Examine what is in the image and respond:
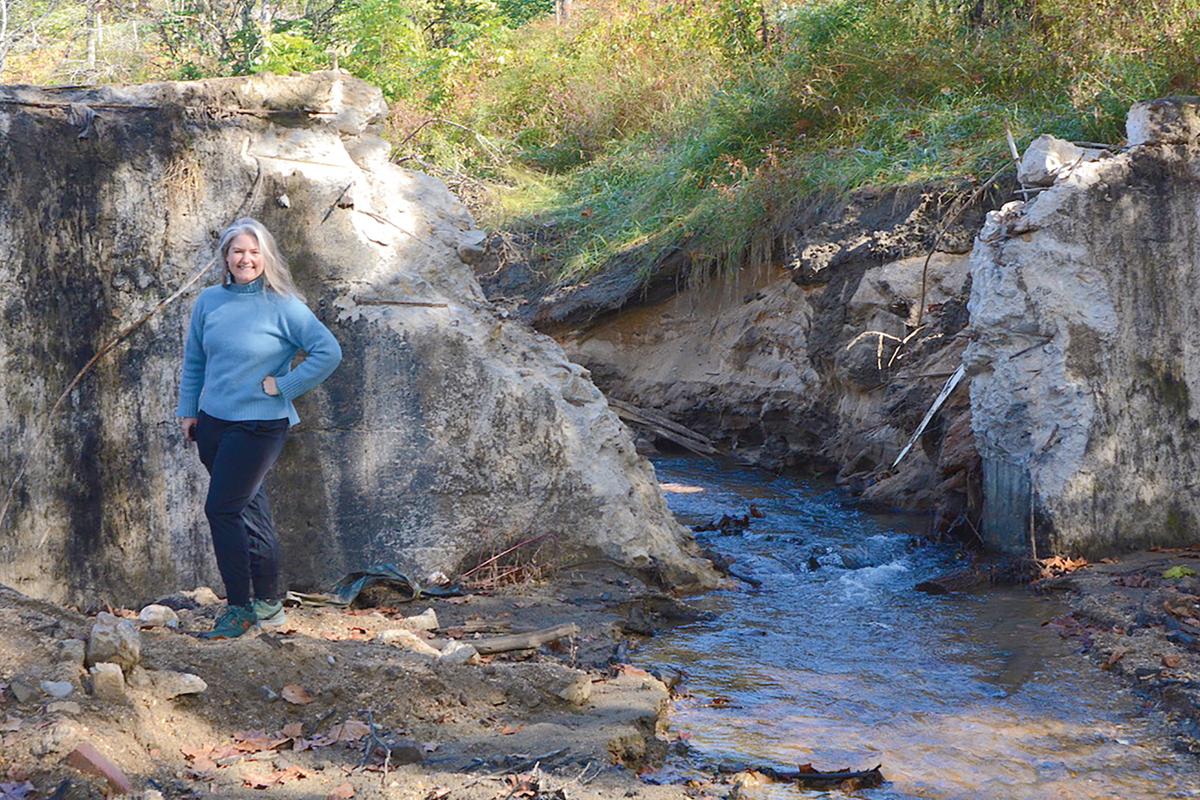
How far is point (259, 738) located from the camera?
3553mm

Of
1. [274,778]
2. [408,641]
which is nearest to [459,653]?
[408,641]

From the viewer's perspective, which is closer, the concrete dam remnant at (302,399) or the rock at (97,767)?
the rock at (97,767)

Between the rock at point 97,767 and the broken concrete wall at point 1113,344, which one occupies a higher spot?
the broken concrete wall at point 1113,344

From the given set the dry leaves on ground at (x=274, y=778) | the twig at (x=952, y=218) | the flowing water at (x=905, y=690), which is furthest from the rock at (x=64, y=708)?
the twig at (x=952, y=218)

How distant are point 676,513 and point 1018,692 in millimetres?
4051

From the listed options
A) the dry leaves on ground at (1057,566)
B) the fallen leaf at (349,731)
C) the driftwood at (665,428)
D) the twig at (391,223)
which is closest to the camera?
the fallen leaf at (349,731)

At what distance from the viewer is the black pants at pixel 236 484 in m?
4.37

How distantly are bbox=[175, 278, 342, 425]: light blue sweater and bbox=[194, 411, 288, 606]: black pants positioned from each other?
6cm

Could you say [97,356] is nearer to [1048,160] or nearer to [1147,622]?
[1147,622]

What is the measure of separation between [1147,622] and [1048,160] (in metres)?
2.75

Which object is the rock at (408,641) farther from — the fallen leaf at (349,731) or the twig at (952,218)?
the twig at (952,218)

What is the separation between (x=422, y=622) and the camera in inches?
197

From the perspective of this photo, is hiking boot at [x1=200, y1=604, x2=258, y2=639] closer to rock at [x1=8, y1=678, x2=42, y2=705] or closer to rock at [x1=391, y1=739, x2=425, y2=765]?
rock at [x1=8, y1=678, x2=42, y2=705]

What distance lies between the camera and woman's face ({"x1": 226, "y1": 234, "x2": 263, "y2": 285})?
4.39 meters
